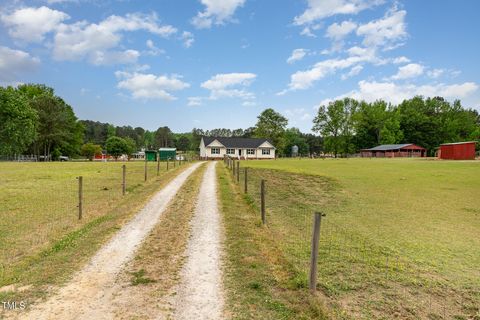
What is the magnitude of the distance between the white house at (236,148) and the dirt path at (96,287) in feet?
207

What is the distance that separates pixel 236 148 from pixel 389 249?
6774 centimetres

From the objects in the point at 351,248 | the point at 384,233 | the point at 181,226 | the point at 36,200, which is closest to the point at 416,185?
the point at 384,233

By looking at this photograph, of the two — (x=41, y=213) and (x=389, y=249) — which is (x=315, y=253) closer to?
(x=389, y=249)

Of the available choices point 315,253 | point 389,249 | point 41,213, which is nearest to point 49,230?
point 41,213

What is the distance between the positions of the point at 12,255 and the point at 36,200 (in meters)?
7.67

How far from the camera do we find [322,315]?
14.5 feet

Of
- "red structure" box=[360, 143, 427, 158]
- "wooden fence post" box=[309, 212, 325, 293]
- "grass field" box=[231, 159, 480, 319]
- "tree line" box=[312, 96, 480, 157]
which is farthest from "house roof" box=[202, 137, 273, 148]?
"wooden fence post" box=[309, 212, 325, 293]

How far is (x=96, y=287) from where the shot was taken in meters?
5.12

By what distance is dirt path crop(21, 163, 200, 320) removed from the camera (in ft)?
14.2

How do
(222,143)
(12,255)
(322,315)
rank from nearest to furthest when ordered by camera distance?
(322,315) → (12,255) → (222,143)

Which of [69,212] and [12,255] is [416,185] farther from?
[12,255]

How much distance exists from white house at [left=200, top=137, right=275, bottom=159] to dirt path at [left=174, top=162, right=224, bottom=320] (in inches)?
2457

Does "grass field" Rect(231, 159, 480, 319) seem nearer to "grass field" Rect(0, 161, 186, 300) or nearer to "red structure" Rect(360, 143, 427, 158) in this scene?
"grass field" Rect(0, 161, 186, 300)

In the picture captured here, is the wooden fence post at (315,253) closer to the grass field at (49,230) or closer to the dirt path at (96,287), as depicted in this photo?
the dirt path at (96,287)
